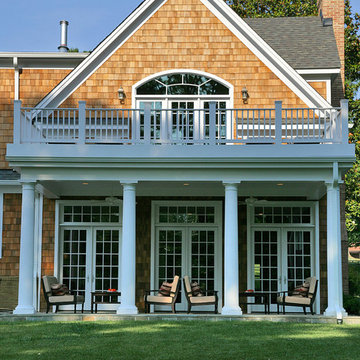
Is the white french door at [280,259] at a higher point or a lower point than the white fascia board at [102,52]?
lower

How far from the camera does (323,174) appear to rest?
45.2 feet

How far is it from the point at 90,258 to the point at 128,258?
11.7ft

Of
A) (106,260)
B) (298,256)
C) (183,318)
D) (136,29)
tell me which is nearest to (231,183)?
(183,318)

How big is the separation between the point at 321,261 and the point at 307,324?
4.33 meters

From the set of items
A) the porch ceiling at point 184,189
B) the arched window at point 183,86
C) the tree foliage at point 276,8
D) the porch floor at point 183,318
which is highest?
the tree foliage at point 276,8

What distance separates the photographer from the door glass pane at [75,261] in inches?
668

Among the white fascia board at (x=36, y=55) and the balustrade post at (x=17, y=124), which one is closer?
the balustrade post at (x=17, y=124)

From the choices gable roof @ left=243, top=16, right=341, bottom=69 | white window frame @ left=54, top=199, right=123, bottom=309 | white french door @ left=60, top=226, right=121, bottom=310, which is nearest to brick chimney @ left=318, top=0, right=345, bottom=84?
gable roof @ left=243, top=16, right=341, bottom=69

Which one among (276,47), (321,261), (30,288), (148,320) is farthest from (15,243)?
(276,47)

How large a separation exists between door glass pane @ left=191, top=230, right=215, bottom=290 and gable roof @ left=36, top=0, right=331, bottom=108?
174 inches

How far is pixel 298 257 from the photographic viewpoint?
16828 millimetres

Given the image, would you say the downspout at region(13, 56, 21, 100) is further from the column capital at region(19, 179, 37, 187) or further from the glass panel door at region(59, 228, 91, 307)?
the column capital at region(19, 179, 37, 187)

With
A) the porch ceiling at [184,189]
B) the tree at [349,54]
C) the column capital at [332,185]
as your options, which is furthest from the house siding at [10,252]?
the tree at [349,54]

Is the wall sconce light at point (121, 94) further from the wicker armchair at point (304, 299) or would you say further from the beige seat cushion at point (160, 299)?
the wicker armchair at point (304, 299)
